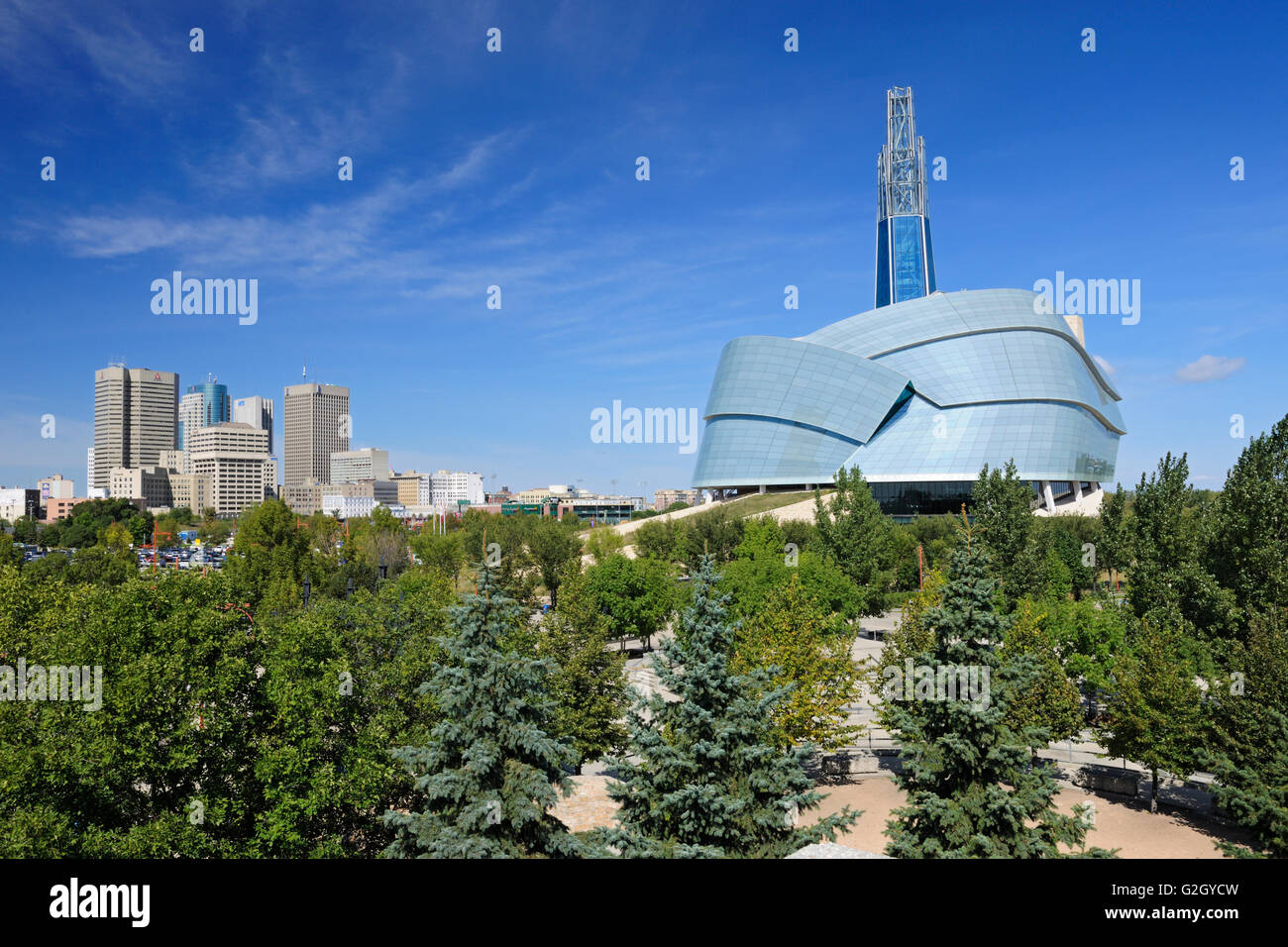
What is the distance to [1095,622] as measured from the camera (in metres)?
21.2

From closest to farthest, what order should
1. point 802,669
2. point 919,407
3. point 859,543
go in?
point 802,669
point 859,543
point 919,407

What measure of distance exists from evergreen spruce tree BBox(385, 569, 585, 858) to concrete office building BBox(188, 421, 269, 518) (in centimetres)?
16492

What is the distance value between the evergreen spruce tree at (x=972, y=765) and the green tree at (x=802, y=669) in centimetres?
457

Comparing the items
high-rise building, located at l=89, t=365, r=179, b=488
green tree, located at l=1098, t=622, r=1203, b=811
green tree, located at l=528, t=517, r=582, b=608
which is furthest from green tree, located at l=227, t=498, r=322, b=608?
high-rise building, located at l=89, t=365, r=179, b=488

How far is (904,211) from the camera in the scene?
92.2 m

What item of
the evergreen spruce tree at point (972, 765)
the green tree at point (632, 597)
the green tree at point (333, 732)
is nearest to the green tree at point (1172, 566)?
the evergreen spruce tree at point (972, 765)

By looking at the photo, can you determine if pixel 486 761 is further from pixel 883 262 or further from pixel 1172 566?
pixel 883 262

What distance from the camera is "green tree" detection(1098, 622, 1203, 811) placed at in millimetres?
15000

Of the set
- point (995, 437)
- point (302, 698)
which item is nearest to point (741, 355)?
point (995, 437)

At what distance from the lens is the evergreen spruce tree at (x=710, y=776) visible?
31.4 ft

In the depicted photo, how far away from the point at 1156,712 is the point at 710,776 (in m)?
10.8

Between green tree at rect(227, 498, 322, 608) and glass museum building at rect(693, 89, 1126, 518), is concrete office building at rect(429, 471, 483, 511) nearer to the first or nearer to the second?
A: glass museum building at rect(693, 89, 1126, 518)

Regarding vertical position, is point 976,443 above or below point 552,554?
above

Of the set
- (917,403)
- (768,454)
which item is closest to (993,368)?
(917,403)
